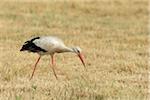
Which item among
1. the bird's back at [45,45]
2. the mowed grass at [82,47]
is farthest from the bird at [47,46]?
the mowed grass at [82,47]

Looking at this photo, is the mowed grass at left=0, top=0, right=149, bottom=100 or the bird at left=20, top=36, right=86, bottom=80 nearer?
the mowed grass at left=0, top=0, right=149, bottom=100

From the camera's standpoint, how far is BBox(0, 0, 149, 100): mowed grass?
9.48 metres

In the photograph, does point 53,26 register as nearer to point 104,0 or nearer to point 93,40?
point 93,40

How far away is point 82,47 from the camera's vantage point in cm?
1519

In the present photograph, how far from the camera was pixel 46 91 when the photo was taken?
940 centimetres

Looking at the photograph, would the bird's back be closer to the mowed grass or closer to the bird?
the bird

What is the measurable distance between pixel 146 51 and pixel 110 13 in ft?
30.9

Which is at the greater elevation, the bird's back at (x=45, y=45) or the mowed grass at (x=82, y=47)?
the bird's back at (x=45, y=45)

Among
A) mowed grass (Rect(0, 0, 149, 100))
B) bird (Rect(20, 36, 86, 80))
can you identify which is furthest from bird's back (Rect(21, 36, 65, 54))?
mowed grass (Rect(0, 0, 149, 100))

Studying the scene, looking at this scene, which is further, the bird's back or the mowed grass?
the bird's back

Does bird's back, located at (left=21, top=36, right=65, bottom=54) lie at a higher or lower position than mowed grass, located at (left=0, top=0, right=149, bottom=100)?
higher

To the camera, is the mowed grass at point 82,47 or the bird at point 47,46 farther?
the bird at point 47,46

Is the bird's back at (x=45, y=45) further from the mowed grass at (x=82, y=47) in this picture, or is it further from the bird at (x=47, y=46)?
the mowed grass at (x=82, y=47)

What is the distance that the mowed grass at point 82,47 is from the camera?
9477mm
